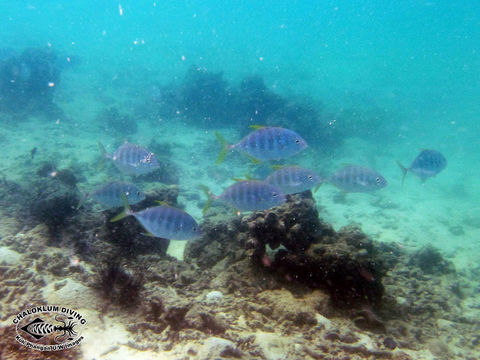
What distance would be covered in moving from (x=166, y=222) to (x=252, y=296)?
4.47 feet

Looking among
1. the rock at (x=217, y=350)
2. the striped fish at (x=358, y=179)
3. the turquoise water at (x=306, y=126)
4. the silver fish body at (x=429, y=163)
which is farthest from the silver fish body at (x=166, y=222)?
the silver fish body at (x=429, y=163)

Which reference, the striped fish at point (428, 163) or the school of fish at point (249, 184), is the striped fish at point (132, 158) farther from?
the striped fish at point (428, 163)

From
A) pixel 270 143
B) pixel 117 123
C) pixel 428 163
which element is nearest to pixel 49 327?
pixel 270 143

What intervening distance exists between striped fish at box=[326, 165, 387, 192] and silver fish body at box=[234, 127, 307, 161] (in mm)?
1319

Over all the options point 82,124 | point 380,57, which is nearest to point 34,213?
point 82,124

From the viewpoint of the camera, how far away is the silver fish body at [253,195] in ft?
10.8

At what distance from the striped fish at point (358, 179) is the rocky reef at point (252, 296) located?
898 mm

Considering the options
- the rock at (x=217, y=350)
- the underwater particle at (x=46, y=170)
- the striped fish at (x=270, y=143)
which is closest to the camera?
the rock at (x=217, y=350)

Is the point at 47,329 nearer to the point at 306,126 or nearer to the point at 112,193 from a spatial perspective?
the point at 112,193

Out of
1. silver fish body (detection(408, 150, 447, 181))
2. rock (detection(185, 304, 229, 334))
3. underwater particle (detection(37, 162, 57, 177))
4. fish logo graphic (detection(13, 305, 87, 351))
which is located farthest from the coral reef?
underwater particle (detection(37, 162, 57, 177))

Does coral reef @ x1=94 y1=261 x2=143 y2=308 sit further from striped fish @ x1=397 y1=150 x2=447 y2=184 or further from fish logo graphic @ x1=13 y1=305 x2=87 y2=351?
striped fish @ x1=397 y1=150 x2=447 y2=184

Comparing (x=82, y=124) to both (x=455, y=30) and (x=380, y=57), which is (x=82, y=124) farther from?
(x=455, y=30)

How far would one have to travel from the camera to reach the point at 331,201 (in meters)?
11.7

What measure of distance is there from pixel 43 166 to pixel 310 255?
9.76m
